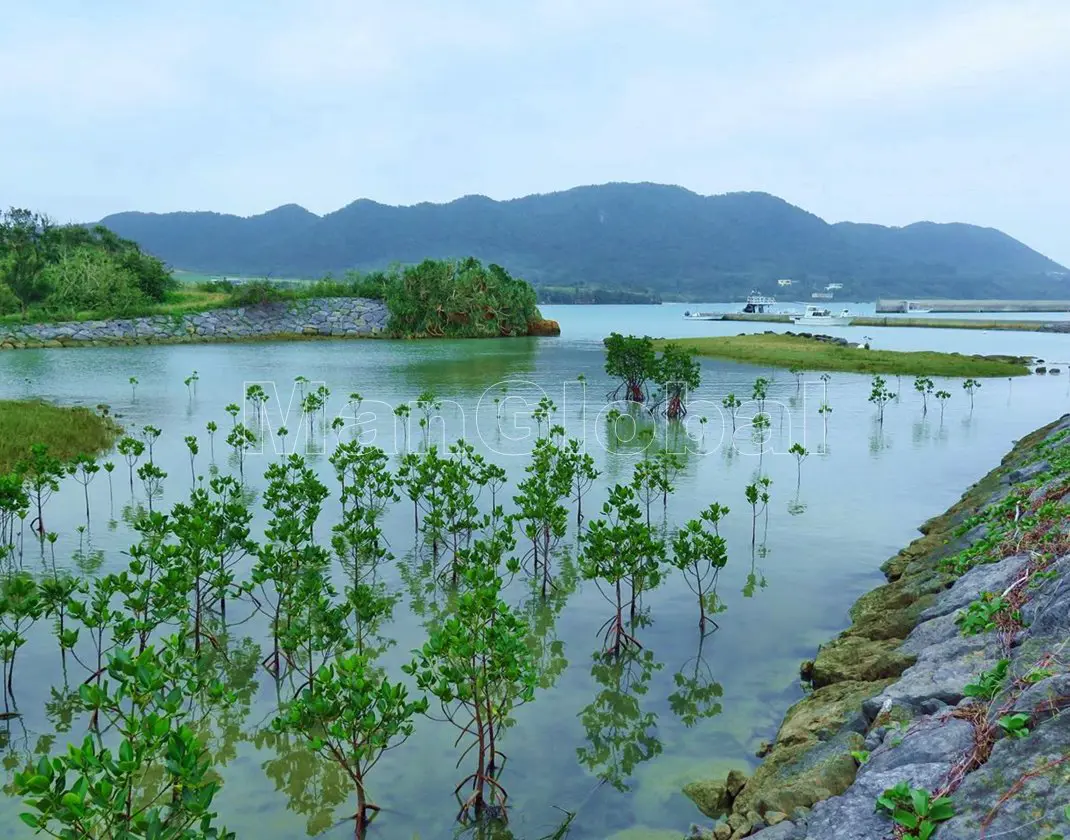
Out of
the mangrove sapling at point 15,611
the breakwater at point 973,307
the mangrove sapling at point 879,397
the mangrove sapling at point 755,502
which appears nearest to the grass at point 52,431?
the mangrove sapling at point 15,611

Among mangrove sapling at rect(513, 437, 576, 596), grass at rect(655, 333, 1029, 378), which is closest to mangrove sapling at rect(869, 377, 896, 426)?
grass at rect(655, 333, 1029, 378)

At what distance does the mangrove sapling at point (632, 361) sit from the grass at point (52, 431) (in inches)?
704

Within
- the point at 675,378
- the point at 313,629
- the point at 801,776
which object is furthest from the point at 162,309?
the point at 801,776

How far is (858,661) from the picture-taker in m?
9.36

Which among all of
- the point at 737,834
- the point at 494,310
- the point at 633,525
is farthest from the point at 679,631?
the point at 494,310

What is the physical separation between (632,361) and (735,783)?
25.0 meters

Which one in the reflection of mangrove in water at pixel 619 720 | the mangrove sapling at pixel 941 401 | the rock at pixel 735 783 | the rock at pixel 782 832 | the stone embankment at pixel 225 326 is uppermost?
the stone embankment at pixel 225 326

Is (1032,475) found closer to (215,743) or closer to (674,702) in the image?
(674,702)

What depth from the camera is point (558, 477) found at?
14.9 m

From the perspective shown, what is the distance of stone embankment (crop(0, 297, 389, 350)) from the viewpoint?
6016 cm

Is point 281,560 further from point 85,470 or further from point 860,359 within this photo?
point 860,359

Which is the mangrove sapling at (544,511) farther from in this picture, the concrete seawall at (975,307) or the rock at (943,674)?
the concrete seawall at (975,307)

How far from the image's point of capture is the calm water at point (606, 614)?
24.6 feet

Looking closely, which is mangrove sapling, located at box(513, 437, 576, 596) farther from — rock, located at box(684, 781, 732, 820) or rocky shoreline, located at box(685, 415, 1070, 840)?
rock, located at box(684, 781, 732, 820)
